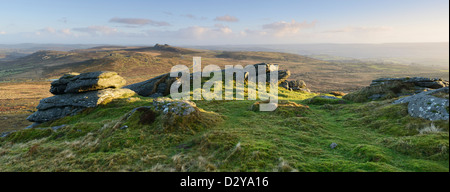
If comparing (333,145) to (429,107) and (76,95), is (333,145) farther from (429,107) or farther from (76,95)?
(76,95)

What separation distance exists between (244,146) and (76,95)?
24859 millimetres

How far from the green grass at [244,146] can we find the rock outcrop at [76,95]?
6432 mm

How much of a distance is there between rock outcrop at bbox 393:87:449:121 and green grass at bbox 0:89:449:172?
0.55 meters

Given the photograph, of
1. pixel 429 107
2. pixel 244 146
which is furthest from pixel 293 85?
pixel 244 146

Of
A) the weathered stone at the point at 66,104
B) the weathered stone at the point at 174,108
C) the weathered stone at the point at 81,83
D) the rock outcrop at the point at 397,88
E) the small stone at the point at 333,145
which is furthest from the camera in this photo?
the rock outcrop at the point at 397,88

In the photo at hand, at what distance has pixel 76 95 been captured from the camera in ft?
82.3

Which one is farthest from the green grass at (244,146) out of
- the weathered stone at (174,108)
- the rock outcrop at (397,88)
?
the rock outcrop at (397,88)

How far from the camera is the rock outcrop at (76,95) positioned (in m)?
23.1

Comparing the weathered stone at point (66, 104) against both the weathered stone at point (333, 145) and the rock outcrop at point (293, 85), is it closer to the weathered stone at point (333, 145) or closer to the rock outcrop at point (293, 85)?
the weathered stone at point (333, 145)

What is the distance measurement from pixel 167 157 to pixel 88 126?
10987 mm

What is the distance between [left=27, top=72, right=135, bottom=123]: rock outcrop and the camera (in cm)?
2312

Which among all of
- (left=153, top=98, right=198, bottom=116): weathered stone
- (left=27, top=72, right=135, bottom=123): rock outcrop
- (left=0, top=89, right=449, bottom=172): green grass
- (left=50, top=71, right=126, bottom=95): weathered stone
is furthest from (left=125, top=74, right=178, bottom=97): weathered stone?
(left=153, top=98, right=198, bottom=116): weathered stone
